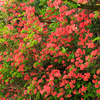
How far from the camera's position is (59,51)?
15.2ft

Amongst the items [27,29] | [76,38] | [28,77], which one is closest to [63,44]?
[76,38]

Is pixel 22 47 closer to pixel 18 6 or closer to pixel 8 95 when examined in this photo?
pixel 18 6

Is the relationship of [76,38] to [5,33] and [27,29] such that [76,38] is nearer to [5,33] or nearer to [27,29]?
[27,29]

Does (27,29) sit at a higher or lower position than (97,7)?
lower

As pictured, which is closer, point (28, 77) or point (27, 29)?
point (27, 29)

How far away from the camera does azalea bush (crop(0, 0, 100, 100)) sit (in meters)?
4.33

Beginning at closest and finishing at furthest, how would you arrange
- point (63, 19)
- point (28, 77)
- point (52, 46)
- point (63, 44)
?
point (52, 46) < point (63, 19) < point (63, 44) < point (28, 77)

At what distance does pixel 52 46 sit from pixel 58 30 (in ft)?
1.94

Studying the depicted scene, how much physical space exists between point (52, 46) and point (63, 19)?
1.10 meters

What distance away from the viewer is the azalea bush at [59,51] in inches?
171

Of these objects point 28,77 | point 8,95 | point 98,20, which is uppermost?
point 98,20

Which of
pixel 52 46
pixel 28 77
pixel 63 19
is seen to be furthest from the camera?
pixel 28 77

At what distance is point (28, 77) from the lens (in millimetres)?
5547

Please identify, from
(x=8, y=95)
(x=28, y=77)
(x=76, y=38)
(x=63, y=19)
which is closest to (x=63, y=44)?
(x=76, y=38)
